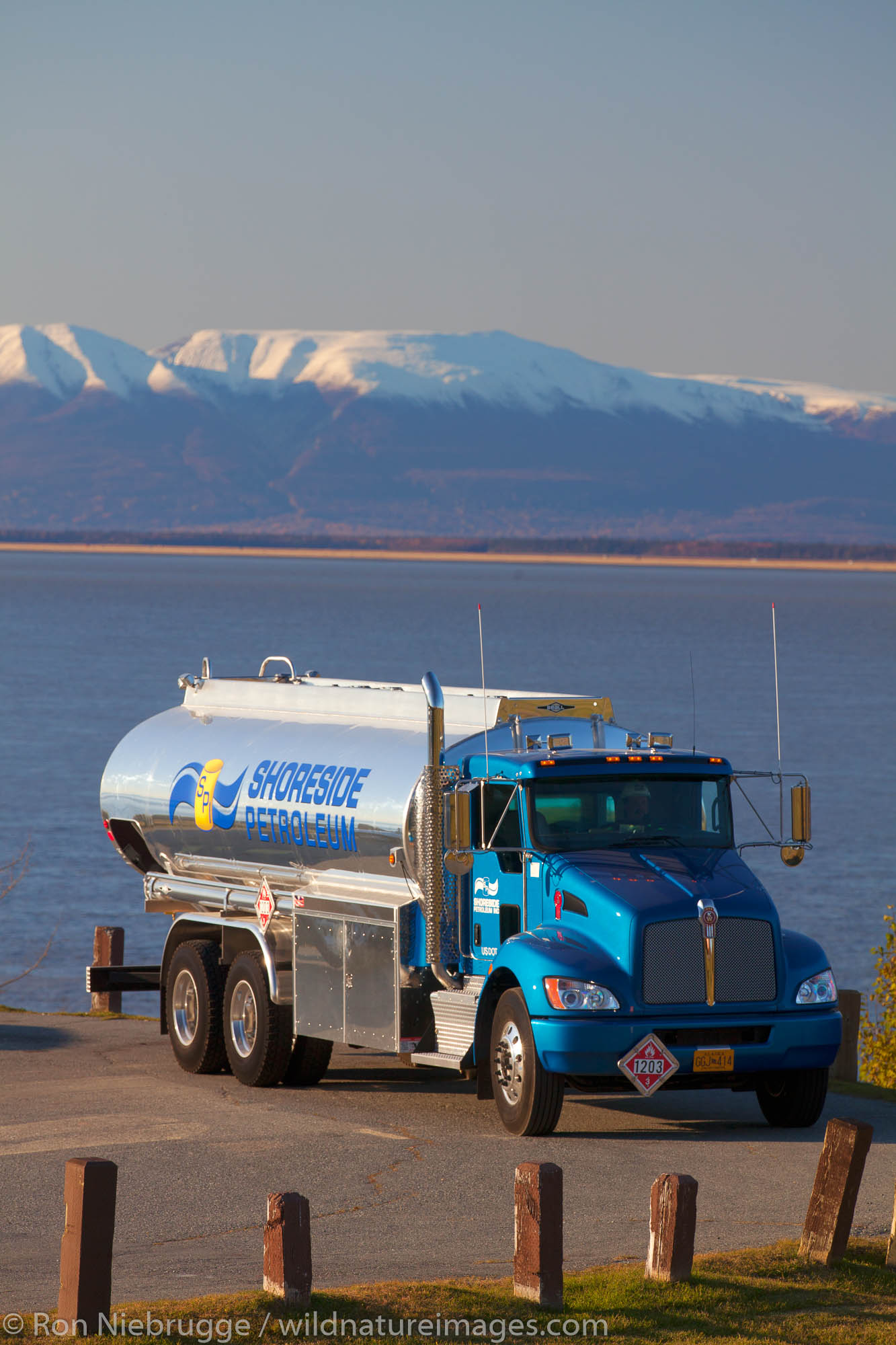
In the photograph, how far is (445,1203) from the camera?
11.8 meters

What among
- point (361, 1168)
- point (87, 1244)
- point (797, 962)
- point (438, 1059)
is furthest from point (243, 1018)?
point (87, 1244)

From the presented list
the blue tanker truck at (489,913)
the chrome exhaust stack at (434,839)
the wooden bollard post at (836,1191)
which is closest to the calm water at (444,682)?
the blue tanker truck at (489,913)

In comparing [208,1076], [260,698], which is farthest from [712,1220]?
A: [260,698]

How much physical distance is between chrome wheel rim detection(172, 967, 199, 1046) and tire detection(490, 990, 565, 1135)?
387cm

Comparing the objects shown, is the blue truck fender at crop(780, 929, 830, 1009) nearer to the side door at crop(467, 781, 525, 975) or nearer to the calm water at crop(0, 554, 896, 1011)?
the side door at crop(467, 781, 525, 975)

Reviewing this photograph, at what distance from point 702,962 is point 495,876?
66.6 inches

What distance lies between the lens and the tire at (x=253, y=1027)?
16172 mm

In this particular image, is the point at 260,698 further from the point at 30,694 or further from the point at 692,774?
the point at 30,694

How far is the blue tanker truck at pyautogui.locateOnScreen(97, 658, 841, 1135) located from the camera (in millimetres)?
13594

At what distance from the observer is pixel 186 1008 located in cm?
1748

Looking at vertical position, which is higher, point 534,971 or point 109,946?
point 534,971

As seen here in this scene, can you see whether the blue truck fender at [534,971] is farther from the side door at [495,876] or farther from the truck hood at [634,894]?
the side door at [495,876]

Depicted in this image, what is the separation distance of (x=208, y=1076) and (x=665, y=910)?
526cm

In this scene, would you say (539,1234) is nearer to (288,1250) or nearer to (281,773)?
(288,1250)
